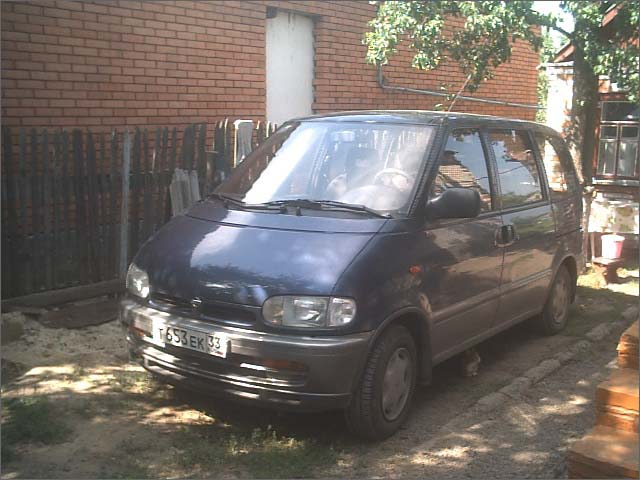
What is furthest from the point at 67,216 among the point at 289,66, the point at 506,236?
the point at 289,66

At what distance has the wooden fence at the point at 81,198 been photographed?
231 inches

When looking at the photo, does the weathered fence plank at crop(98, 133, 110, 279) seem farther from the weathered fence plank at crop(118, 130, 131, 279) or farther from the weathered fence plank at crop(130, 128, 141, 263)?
the weathered fence plank at crop(130, 128, 141, 263)

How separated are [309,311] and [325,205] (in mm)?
893

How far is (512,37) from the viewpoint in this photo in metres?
8.34

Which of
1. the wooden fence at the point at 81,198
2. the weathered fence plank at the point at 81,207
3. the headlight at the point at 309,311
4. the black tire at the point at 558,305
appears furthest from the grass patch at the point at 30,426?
the black tire at the point at 558,305

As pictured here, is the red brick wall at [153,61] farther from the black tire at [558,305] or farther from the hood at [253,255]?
the black tire at [558,305]

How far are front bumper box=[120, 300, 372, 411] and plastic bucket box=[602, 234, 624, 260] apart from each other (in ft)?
17.7

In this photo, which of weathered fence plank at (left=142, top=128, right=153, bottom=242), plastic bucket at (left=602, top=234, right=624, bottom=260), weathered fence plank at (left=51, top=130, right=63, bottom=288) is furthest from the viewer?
plastic bucket at (left=602, top=234, right=624, bottom=260)

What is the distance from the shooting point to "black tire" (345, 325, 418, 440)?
3848 mm

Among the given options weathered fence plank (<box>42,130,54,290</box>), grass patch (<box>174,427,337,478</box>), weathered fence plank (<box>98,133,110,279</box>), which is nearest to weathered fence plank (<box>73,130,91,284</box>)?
weathered fence plank (<box>98,133,110,279</box>)

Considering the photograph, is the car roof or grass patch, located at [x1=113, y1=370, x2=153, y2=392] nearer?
grass patch, located at [x1=113, y1=370, x2=153, y2=392]

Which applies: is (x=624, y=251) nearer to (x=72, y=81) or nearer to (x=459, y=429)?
(x=459, y=429)

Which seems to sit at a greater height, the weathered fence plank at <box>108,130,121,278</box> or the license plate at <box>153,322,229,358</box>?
the weathered fence plank at <box>108,130,121,278</box>

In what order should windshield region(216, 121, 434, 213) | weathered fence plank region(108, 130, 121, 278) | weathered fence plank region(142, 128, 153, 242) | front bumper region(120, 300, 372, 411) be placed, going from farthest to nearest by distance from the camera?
weathered fence plank region(142, 128, 153, 242)
weathered fence plank region(108, 130, 121, 278)
windshield region(216, 121, 434, 213)
front bumper region(120, 300, 372, 411)
